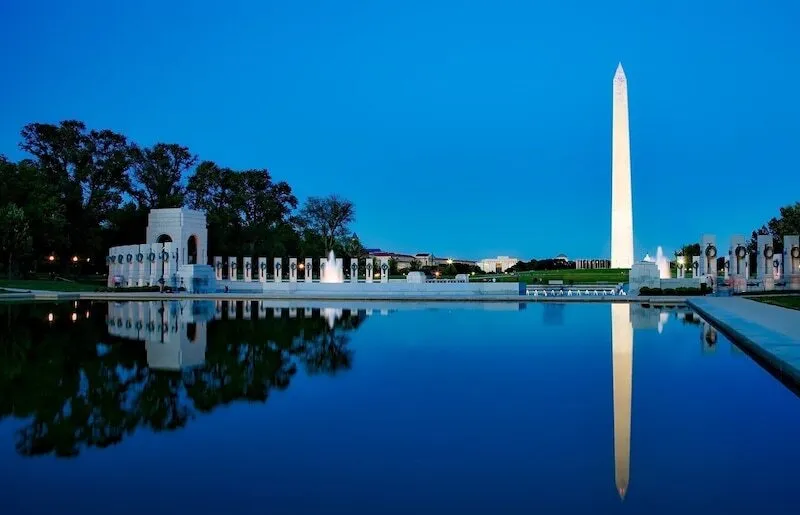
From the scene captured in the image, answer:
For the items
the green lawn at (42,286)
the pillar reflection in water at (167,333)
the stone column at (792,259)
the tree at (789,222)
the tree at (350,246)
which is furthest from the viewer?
the tree at (350,246)

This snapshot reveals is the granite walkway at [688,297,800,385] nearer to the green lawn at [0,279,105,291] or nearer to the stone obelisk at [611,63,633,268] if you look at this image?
the stone obelisk at [611,63,633,268]

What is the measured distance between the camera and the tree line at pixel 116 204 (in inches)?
1806

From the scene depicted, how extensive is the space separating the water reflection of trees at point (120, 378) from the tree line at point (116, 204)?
3295 centimetres

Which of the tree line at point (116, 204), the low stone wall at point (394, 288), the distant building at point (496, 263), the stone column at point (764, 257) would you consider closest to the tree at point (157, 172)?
the tree line at point (116, 204)

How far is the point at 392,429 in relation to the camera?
6570 millimetres

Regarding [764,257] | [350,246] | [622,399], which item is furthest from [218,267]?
[622,399]

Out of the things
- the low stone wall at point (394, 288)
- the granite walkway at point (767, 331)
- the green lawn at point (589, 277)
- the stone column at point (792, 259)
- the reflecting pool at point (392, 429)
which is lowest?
the reflecting pool at point (392, 429)

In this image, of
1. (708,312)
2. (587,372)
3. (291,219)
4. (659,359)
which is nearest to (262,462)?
(587,372)

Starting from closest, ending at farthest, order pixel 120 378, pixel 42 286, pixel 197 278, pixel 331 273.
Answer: pixel 120 378
pixel 197 278
pixel 42 286
pixel 331 273

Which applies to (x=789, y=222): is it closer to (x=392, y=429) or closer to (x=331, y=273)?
(x=331, y=273)

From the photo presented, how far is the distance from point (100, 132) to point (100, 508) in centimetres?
5635

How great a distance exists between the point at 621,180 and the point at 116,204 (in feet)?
129

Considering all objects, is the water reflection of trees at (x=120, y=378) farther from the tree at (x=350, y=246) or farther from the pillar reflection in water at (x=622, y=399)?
the tree at (x=350, y=246)

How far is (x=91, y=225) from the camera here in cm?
5284
